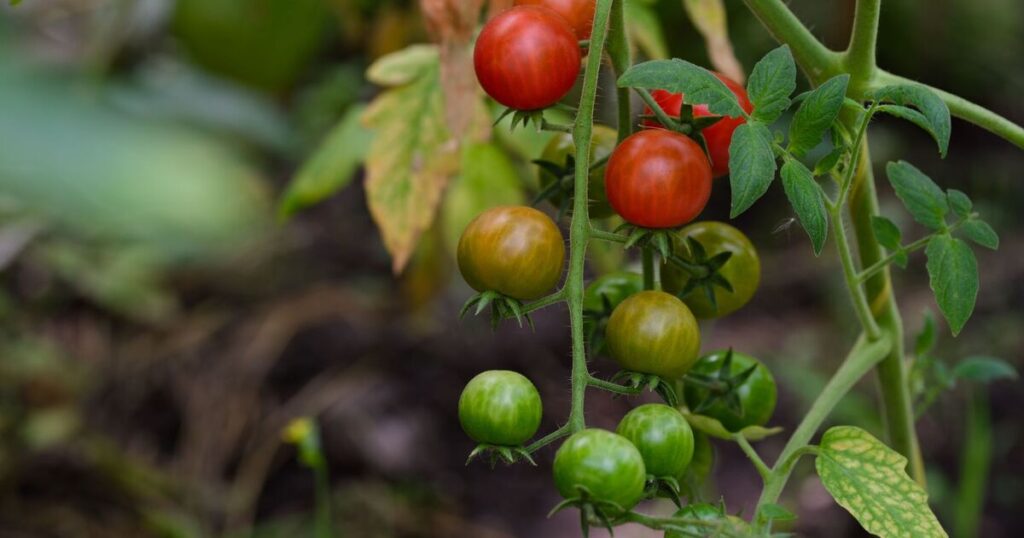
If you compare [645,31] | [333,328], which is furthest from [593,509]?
[333,328]

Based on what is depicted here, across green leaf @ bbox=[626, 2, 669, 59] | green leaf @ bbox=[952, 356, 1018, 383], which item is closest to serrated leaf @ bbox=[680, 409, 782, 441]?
green leaf @ bbox=[952, 356, 1018, 383]

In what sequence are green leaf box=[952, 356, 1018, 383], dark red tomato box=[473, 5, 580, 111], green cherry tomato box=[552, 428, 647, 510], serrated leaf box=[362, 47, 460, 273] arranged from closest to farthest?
green cherry tomato box=[552, 428, 647, 510], dark red tomato box=[473, 5, 580, 111], green leaf box=[952, 356, 1018, 383], serrated leaf box=[362, 47, 460, 273]

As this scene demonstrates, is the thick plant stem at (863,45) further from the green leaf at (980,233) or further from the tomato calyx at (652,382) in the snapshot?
the tomato calyx at (652,382)

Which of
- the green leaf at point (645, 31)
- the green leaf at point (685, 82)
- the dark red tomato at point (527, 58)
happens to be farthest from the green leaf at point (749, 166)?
the green leaf at point (645, 31)

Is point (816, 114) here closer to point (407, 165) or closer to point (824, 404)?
point (824, 404)

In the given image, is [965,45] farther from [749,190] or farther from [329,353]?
[749,190]

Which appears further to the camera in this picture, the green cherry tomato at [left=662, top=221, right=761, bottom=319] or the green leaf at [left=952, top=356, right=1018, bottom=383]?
the green leaf at [left=952, top=356, right=1018, bottom=383]

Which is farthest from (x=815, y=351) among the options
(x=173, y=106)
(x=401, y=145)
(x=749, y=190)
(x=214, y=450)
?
(x=749, y=190)

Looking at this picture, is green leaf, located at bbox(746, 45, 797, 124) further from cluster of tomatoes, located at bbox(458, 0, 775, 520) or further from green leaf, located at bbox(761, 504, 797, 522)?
green leaf, located at bbox(761, 504, 797, 522)
